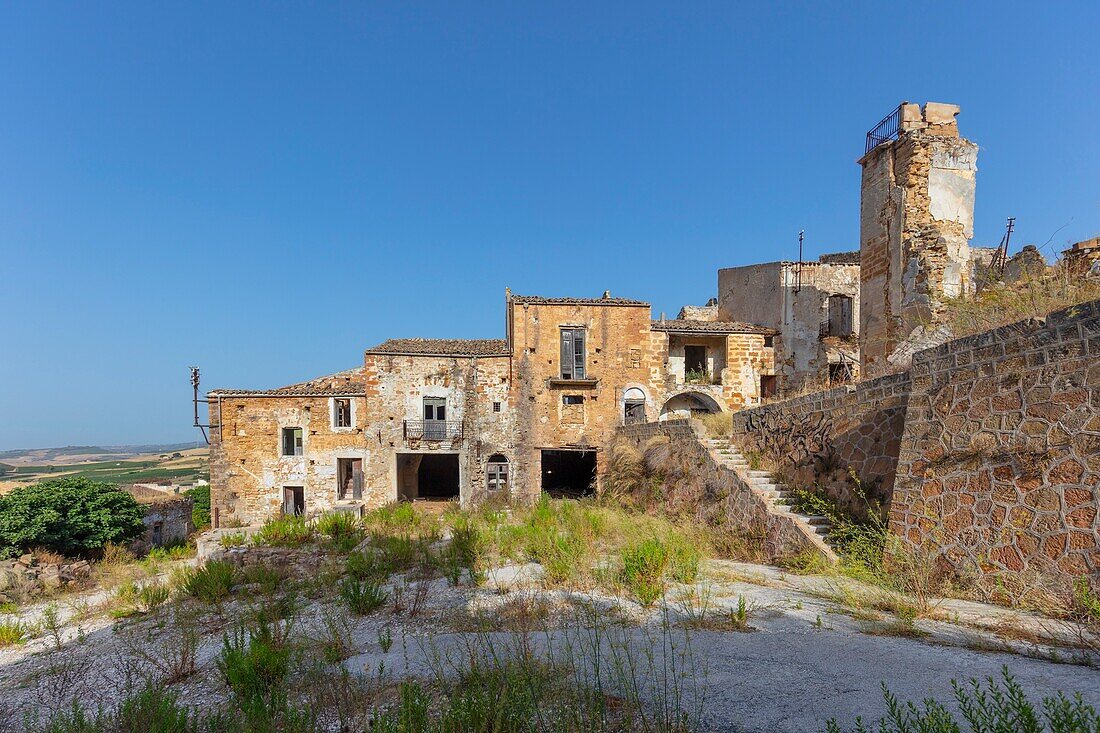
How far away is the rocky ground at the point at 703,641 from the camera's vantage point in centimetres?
348

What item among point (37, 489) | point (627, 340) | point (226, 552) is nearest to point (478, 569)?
point (226, 552)

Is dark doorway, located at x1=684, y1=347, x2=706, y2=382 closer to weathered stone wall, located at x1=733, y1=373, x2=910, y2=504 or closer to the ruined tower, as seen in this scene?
the ruined tower

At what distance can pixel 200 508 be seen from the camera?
2791 cm

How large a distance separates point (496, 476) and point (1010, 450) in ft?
57.8

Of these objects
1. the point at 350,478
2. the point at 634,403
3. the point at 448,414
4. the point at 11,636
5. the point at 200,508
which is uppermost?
the point at 634,403

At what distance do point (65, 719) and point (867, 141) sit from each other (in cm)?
2058

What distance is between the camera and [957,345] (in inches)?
247

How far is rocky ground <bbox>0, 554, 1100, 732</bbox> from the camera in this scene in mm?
3480

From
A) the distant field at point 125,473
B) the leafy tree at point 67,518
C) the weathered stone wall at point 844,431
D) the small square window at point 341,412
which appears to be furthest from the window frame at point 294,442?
the distant field at point 125,473

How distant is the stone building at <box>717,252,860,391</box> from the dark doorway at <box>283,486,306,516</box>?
21.4 m

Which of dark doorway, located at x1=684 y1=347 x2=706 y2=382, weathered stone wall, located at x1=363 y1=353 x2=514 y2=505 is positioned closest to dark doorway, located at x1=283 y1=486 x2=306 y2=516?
weathered stone wall, located at x1=363 y1=353 x2=514 y2=505

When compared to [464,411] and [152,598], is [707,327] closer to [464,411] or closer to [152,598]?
[464,411]

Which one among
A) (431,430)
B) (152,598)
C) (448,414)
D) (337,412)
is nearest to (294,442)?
(337,412)

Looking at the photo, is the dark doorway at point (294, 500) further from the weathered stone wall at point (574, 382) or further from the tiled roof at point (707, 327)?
the tiled roof at point (707, 327)
